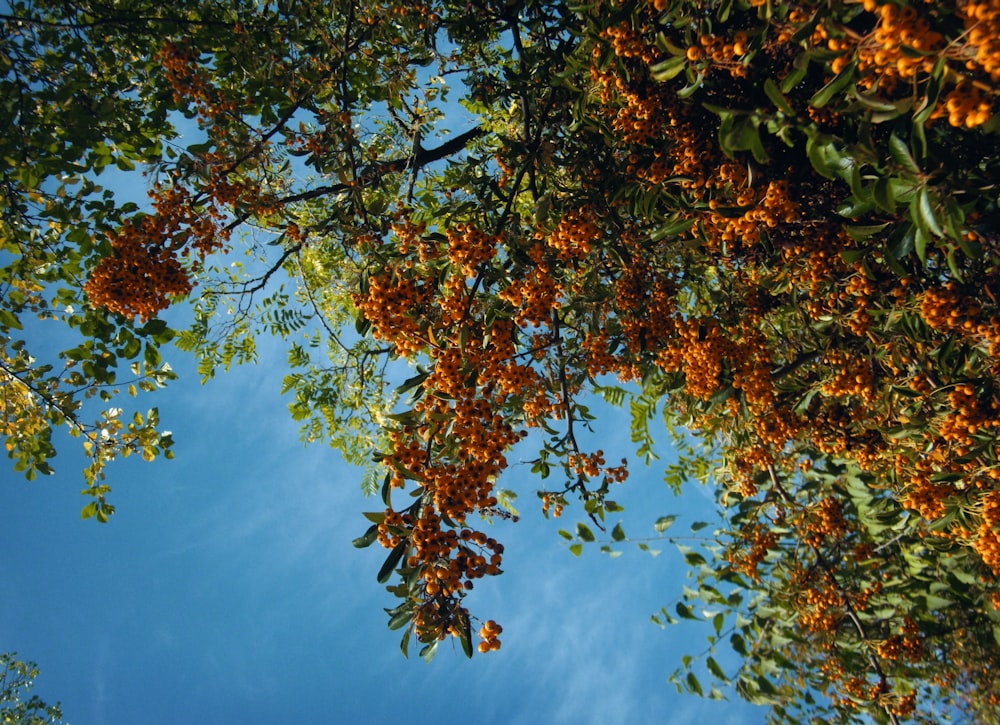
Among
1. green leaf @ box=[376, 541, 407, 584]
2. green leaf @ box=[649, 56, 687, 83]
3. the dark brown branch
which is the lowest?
the dark brown branch

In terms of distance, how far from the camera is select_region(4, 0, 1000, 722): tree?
2.48 meters

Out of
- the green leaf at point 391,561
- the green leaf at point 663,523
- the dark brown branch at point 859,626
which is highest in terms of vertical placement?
the green leaf at point 663,523

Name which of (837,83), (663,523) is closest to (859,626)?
(663,523)

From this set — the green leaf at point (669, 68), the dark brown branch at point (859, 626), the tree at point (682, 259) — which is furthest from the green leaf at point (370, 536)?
the dark brown branch at point (859, 626)

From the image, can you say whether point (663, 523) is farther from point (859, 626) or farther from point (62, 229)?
point (62, 229)

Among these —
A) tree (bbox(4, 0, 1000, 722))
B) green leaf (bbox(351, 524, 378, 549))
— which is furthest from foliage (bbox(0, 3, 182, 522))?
green leaf (bbox(351, 524, 378, 549))

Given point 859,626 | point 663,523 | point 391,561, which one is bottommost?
point 859,626

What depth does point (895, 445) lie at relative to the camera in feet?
13.0

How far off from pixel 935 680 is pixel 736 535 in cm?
212

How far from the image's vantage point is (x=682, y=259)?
15.0 ft

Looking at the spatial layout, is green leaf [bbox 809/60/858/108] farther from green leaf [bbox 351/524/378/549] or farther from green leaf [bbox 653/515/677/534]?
green leaf [bbox 653/515/677/534]

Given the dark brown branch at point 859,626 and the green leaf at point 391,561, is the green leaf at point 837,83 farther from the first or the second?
the dark brown branch at point 859,626

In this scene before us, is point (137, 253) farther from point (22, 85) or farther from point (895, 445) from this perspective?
point (895, 445)

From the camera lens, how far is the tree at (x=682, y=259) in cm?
248
